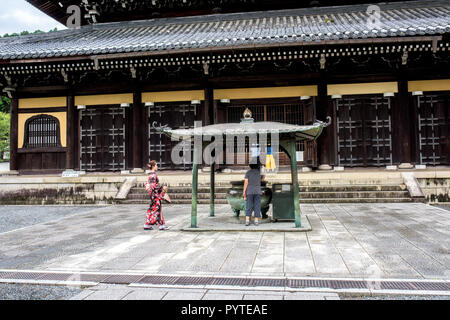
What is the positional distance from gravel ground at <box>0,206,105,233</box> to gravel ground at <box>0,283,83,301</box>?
4.14m

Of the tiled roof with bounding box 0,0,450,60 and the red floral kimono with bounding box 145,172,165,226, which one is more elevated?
the tiled roof with bounding box 0,0,450,60

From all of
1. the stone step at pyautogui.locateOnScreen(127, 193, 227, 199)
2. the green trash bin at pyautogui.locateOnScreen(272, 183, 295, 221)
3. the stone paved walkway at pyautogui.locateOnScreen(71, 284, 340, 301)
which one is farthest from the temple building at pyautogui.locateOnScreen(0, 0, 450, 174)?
the stone paved walkway at pyautogui.locateOnScreen(71, 284, 340, 301)

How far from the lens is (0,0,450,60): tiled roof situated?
10398 millimetres

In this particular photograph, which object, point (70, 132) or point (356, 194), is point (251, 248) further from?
point (70, 132)

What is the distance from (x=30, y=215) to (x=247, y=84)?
8374mm

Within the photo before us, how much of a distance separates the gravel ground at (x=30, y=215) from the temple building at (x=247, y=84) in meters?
2.72

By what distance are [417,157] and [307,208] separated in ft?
17.5

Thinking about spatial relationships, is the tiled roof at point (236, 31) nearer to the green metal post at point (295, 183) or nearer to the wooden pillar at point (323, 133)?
the wooden pillar at point (323, 133)

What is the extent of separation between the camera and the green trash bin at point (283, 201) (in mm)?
7242

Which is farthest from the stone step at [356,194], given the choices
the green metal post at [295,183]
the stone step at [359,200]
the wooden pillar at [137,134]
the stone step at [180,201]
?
the wooden pillar at [137,134]

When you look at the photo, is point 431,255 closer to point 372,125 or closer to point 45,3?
point 372,125

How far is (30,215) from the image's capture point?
9641 mm

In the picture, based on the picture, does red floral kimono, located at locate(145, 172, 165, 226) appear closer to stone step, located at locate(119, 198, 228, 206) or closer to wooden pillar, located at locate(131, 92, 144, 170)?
stone step, located at locate(119, 198, 228, 206)

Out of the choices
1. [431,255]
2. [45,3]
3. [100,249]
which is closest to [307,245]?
[431,255]
